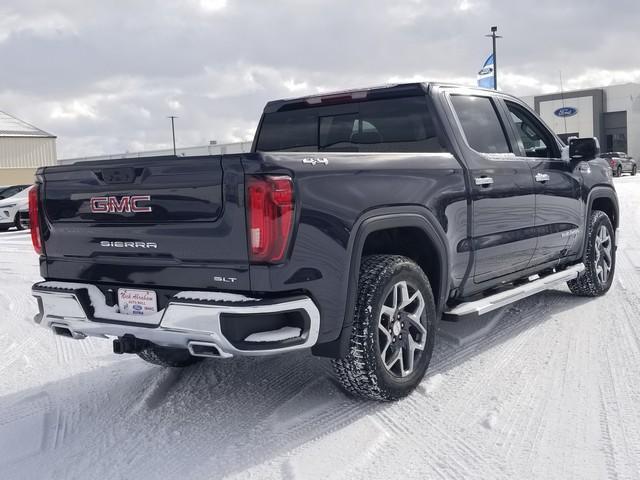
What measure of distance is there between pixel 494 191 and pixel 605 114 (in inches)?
1990

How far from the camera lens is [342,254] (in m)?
3.38

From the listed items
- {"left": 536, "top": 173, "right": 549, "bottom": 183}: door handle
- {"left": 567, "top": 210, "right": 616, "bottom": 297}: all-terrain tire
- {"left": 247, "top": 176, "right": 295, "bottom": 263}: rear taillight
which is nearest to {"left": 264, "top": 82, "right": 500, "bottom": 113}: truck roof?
{"left": 536, "top": 173, "right": 549, "bottom": 183}: door handle

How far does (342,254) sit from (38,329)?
3.60m

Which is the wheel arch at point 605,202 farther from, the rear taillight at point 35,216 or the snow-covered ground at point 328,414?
the rear taillight at point 35,216

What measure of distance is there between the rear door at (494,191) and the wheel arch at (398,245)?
1.30 ft

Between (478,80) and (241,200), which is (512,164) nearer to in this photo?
(241,200)

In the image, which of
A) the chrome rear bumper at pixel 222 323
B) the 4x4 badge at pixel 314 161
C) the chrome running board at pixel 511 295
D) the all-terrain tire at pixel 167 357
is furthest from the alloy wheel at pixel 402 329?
the all-terrain tire at pixel 167 357

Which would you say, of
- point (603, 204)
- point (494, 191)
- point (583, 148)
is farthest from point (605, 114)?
point (494, 191)

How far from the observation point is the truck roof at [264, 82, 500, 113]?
4.54 meters

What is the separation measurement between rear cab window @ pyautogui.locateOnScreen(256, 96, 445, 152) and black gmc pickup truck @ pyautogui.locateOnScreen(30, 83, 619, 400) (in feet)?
0.04

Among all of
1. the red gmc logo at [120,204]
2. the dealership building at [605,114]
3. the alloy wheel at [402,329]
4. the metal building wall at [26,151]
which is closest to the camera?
the red gmc logo at [120,204]

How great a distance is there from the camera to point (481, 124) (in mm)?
4848

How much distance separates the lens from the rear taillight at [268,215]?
3072 millimetres

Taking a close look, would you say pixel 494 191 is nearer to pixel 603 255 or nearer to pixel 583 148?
pixel 583 148
